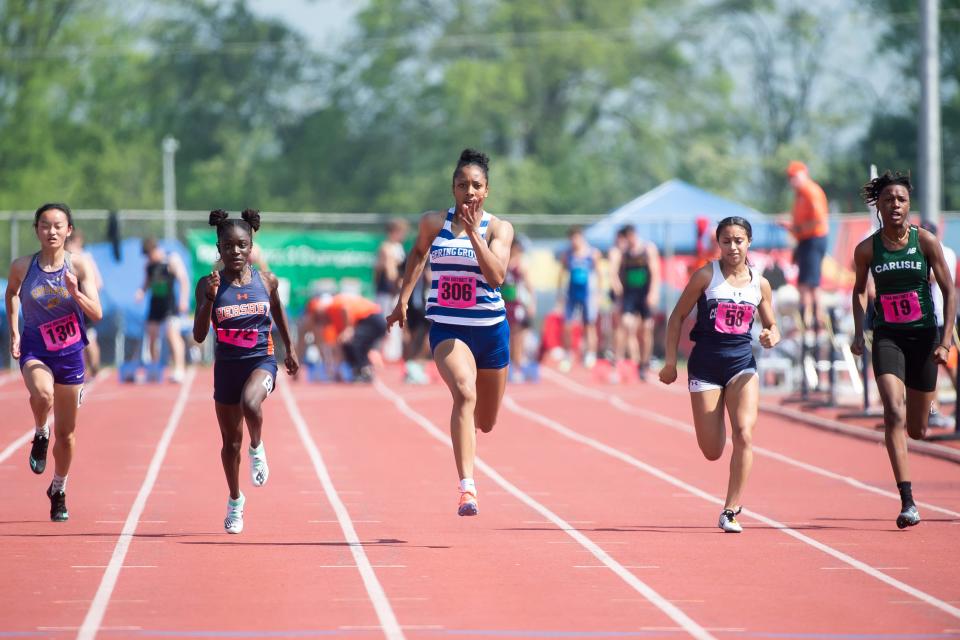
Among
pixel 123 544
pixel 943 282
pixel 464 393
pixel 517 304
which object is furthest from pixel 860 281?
pixel 517 304

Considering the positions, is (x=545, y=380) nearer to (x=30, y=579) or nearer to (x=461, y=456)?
(x=461, y=456)

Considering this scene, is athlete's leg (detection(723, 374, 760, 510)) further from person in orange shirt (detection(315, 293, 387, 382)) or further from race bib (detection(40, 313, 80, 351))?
person in orange shirt (detection(315, 293, 387, 382))

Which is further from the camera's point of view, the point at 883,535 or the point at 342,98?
the point at 342,98

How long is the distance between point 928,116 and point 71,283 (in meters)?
11.0

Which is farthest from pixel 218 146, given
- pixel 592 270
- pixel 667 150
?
pixel 592 270

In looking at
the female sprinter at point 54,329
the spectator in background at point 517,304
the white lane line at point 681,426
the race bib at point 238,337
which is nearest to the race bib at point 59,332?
the female sprinter at point 54,329

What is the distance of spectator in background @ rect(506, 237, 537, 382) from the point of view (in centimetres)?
2136

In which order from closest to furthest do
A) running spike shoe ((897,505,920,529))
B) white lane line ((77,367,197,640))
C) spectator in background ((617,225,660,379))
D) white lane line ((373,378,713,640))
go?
white lane line ((77,367,197,640)), white lane line ((373,378,713,640)), running spike shoe ((897,505,920,529)), spectator in background ((617,225,660,379))

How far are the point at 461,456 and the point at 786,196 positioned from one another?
52619mm

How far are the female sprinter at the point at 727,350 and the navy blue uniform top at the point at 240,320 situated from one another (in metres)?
2.36

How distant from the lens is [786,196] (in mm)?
60344

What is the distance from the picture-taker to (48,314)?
9766 millimetres

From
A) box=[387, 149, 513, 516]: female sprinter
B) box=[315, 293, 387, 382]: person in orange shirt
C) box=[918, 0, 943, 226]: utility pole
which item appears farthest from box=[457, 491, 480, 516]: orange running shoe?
box=[315, 293, 387, 382]: person in orange shirt

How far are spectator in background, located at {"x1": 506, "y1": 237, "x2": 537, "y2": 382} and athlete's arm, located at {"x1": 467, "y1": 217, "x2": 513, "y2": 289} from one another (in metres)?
11.8
